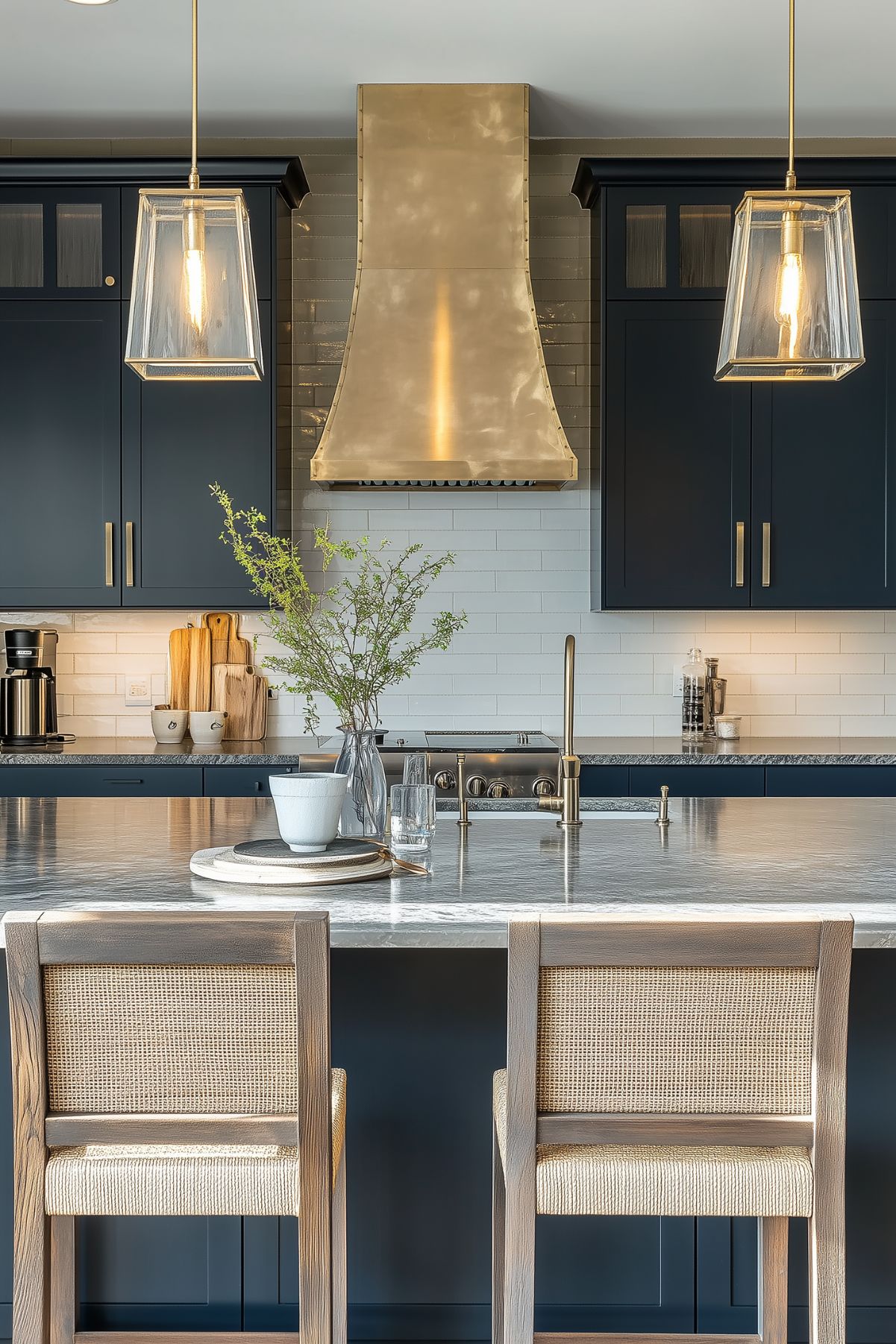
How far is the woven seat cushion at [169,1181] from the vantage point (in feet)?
4.41

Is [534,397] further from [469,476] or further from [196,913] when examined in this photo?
[196,913]

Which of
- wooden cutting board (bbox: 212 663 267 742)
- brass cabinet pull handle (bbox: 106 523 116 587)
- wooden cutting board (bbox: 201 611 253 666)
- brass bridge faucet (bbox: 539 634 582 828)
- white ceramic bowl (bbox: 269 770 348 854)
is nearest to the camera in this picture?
white ceramic bowl (bbox: 269 770 348 854)

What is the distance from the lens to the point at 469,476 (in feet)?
13.0

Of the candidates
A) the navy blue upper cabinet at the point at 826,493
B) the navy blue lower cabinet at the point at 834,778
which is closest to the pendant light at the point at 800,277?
the navy blue lower cabinet at the point at 834,778

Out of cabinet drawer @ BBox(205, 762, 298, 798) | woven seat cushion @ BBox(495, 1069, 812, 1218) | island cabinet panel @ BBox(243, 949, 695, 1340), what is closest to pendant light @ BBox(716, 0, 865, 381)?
island cabinet panel @ BBox(243, 949, 695, 1340)

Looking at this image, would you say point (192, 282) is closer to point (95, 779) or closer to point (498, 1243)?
point (498, 1243)

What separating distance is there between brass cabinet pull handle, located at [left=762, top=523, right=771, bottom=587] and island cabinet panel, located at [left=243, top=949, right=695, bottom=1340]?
2.63 meters

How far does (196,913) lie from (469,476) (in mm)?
2831

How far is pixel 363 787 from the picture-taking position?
7.00ft

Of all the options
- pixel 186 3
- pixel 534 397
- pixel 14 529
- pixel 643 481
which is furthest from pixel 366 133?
pixel 14 529

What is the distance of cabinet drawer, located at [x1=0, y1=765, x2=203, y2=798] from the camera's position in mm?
3865

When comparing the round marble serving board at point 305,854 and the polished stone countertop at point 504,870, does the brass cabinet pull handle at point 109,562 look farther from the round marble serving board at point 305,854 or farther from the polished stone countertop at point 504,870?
the round marble serving board at point 305,854

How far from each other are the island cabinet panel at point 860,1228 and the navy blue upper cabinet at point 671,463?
2.43 m

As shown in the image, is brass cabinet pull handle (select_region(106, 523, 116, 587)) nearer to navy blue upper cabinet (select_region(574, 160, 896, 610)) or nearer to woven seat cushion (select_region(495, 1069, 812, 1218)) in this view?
navy blue upper cabinet (select_region(574, 160, 896, 610))
